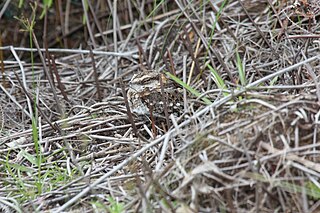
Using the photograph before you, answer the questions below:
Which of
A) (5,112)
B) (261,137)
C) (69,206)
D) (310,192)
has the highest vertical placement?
(5,112)

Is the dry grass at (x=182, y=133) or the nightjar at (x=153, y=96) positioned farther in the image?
the nightjar at (x=153, y=96)

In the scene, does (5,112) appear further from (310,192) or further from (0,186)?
(310,192)

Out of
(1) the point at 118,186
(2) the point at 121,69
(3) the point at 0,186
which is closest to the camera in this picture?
(1) the point at 118,186

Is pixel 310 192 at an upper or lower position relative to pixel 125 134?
lower

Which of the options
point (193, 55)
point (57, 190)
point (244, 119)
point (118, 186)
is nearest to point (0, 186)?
point (57, 190)

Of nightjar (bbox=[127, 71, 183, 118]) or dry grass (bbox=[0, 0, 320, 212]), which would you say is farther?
nightjar (bbox=[127, 71, 183, 118])
